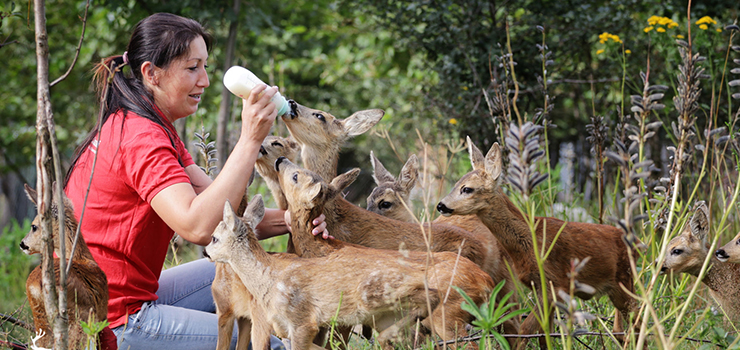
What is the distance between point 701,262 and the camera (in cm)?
376

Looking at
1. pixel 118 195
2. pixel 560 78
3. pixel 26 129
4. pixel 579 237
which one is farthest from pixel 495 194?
pixel 26 129

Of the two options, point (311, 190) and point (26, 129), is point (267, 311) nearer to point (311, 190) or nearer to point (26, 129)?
point (311, 190)

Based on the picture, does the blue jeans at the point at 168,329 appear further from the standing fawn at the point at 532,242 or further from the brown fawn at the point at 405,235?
the standing fawn at the point at 532,242

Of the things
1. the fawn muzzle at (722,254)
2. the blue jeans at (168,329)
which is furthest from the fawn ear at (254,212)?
the fawn muzzle at (722,254)

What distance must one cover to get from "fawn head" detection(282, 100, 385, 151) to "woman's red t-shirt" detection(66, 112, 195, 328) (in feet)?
4.04

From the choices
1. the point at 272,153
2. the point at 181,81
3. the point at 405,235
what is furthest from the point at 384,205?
the point at 181,81

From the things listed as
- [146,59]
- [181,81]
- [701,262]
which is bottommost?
[701,262]

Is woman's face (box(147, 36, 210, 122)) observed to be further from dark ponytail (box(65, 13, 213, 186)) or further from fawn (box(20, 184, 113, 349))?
fawn (box(20, 184, 113, 349))

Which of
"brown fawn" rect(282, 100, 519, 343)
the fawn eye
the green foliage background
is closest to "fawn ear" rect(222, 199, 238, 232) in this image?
"brown fawn" rect(282, 100, 519, 343)

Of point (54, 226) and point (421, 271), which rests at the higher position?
point (54, 226)

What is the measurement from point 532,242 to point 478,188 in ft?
1.49

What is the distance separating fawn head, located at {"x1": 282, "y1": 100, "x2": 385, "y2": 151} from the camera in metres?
4.59

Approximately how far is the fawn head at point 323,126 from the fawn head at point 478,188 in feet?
4.04

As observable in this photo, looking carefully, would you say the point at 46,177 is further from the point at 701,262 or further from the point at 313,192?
the point at 701,262
